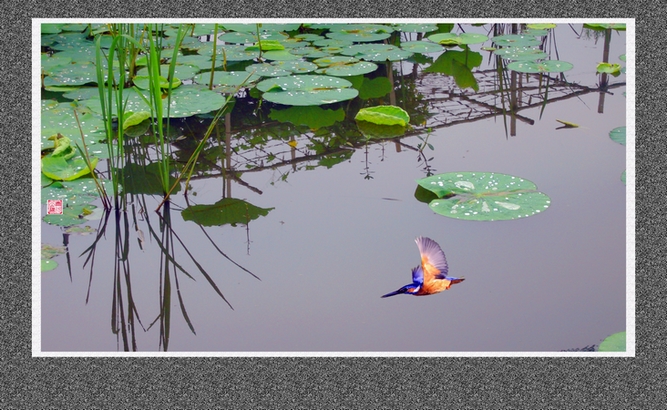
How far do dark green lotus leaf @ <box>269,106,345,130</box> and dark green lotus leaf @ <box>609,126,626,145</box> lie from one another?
1.28 meters

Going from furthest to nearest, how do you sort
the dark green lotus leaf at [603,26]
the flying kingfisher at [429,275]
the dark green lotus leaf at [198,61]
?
the dark green lotus leaf at [603,26] < the dark green lotus leaf at [198,61] < the flying kingfisher at [429,275]

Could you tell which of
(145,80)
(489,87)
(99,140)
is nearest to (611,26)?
(489,87)

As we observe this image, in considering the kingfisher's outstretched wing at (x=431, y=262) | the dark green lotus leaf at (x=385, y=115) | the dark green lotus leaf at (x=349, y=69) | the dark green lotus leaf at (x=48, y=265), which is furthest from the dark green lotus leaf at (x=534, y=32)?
the dark green lotus leaf at (x=48, y=265)

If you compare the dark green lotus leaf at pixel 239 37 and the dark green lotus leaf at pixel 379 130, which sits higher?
the dark green lotus leaf at pixel 239 37

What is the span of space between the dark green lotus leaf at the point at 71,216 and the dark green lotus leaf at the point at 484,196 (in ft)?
4.10

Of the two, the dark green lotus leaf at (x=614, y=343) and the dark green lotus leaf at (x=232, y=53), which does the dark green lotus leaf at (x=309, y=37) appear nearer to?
the dark green lotus leaf at (x=232, y=53)

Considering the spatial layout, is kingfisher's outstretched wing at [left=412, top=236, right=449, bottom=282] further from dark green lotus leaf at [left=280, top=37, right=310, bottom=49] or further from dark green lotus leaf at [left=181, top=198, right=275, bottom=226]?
dark green lotus leaf at [left=280, top=37, right=310, bottom=49]

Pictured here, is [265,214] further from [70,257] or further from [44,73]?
[44,73]

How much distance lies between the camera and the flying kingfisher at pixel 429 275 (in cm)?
206

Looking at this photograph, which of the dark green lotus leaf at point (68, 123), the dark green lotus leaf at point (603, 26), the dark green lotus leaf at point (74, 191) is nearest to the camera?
the dark green lotus leaf at point (74, 191)

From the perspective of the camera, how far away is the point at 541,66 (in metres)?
4.02

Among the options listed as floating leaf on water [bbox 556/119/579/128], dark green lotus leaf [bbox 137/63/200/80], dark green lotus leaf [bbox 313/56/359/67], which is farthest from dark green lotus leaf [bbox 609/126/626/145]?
dark green lotus leaf [bbox 137/63/200/80]

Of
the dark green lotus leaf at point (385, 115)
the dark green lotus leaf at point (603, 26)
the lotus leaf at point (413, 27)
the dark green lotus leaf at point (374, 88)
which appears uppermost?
the lotus leaf at point (413, 27)

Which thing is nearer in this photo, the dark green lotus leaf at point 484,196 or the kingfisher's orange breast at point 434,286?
the kingfisher's orange breast at point 434,286
